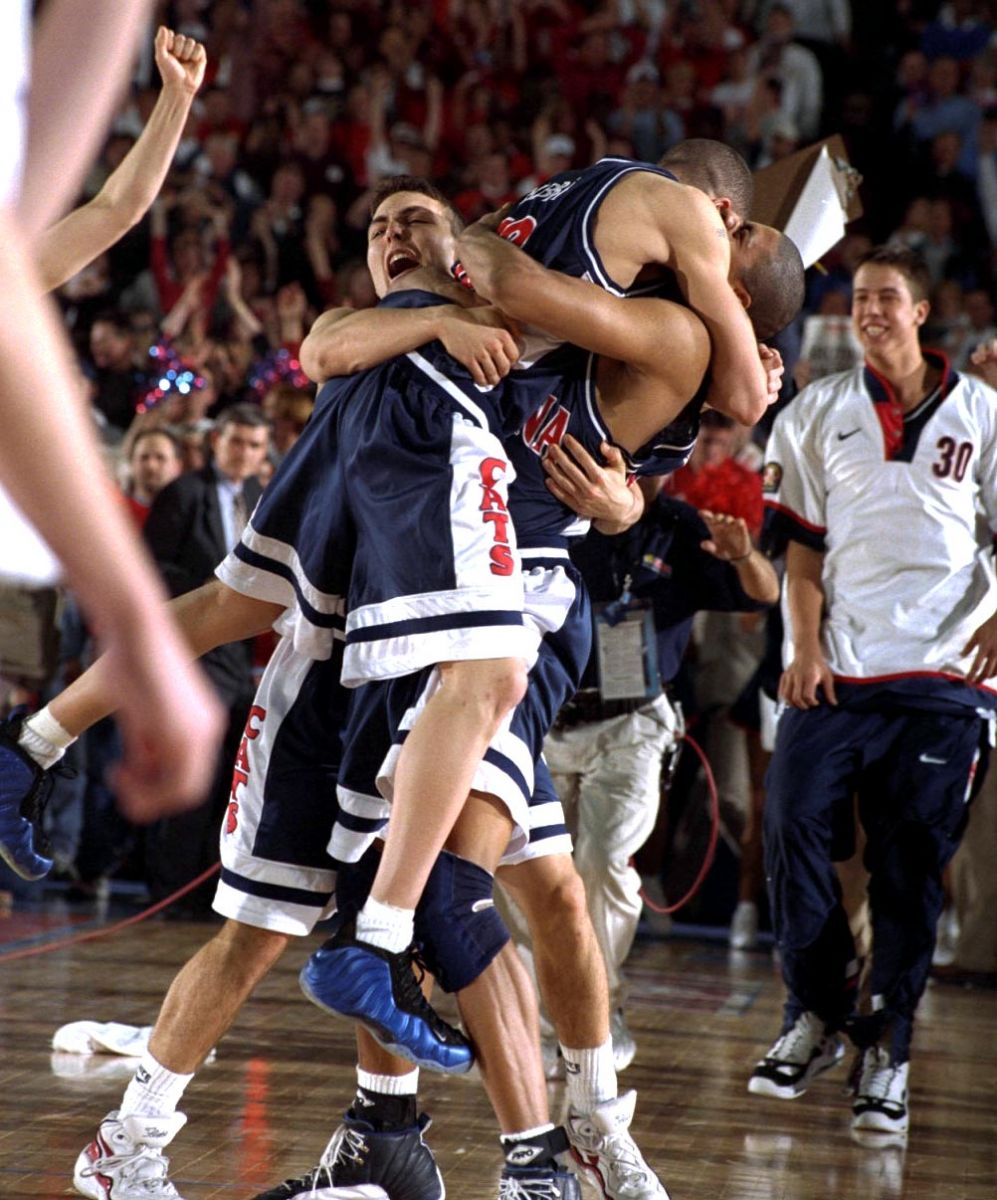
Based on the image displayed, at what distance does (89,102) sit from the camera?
3.61 feet

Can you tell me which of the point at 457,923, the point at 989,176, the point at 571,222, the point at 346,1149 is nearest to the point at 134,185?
the point at 571,222

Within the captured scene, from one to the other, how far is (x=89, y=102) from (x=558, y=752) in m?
3.97

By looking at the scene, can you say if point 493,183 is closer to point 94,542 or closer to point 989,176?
point 989,176

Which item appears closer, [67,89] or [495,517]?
[67,89]

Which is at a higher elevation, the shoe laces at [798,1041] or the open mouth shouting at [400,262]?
the open mouth shouting at [400,262]

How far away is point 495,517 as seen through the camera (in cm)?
282

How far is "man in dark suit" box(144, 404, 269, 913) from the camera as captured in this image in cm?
696

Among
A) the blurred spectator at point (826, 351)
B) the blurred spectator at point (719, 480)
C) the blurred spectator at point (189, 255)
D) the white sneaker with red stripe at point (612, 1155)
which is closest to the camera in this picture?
the white sneaker with red stripe at point (612, 1155)

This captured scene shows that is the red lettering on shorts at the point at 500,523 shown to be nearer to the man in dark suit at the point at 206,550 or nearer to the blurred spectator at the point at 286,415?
the man in dark suit at the point at 206,550

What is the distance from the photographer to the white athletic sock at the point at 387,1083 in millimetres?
3113

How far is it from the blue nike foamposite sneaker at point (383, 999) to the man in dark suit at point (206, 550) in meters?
4.31

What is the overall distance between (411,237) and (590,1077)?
1.73 meters

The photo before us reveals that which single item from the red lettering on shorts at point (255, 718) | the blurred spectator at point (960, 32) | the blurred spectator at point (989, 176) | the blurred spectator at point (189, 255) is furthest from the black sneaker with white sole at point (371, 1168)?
the blurred spectator at point (960, 32)

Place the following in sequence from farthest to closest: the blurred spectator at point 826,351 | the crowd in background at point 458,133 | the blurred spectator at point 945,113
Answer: the blurred spectator at point 945,113, the crowd in background at point 458,133, the blurred spectator at point 826,351
